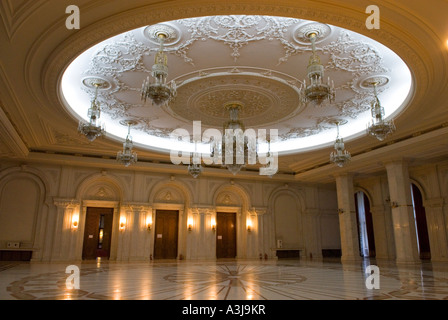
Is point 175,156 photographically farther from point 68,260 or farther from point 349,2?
point 349,2

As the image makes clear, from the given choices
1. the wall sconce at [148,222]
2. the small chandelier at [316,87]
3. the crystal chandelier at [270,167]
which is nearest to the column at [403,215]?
the crystal chandelier at [270,167]

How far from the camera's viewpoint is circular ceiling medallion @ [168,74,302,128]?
28.5 feet

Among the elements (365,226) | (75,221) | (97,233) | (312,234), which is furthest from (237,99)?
(365,226)

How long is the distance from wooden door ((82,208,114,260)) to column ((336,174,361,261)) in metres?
10.6

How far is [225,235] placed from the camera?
55.7 ft

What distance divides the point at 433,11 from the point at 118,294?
6.89 meters

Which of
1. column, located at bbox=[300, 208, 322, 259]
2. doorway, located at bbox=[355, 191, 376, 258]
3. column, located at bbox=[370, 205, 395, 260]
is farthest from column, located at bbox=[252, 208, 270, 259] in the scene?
doorway, located at bbox=[355, 191, 376, 258]

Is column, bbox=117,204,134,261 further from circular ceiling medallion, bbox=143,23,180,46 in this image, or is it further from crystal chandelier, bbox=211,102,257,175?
circular ceiling medallion, bbox=143,23,180,46

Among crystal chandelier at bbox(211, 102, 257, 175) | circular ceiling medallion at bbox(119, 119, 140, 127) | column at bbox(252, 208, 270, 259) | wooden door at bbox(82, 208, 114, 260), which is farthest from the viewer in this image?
column at bbox(252, 208, 270, 259)

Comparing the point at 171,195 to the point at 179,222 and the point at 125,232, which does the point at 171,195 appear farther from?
the point at 125,232

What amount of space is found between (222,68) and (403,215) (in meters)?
8.92

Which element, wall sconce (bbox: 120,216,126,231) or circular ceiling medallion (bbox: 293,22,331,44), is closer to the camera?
circular ceiling medallion (bbox: 293,22,331,44)

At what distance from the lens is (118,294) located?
5246 mm
